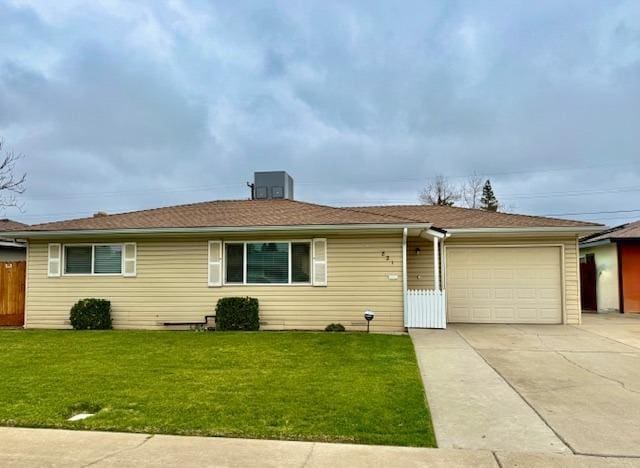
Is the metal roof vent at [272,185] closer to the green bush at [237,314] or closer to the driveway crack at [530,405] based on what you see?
the green bush at [237,314]

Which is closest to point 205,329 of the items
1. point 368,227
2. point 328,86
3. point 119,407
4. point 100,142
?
point 368,227

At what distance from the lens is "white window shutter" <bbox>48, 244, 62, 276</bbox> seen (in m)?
12.8

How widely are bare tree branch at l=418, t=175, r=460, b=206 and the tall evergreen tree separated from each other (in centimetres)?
618

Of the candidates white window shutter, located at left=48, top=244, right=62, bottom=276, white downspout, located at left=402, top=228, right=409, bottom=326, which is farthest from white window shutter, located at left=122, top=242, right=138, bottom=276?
white downspout, located at left=402, top=228, right=409, bottom=326

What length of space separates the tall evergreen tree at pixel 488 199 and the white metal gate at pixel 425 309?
1194 inches

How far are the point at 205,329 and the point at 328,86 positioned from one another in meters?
9.74

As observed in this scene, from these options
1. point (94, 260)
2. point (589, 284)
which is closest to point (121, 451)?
point (94, 260)

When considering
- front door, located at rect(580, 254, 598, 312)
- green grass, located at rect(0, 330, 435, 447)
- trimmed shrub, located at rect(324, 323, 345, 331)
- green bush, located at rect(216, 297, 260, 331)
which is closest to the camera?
green grass, located at rect(0, 330, 435, 447)

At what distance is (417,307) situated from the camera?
11352 mm

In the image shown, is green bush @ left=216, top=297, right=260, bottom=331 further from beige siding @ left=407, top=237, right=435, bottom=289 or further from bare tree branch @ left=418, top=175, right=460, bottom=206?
bare tree branch @ left=418, top=175, right=460, bottom=206

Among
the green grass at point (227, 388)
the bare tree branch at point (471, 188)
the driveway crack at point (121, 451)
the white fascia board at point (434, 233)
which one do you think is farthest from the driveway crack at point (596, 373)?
the bare tree branch at point (471, 188)

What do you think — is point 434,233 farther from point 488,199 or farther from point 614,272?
point 488,199

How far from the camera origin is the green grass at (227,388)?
448 cm

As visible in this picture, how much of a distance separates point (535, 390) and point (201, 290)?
8.61m
